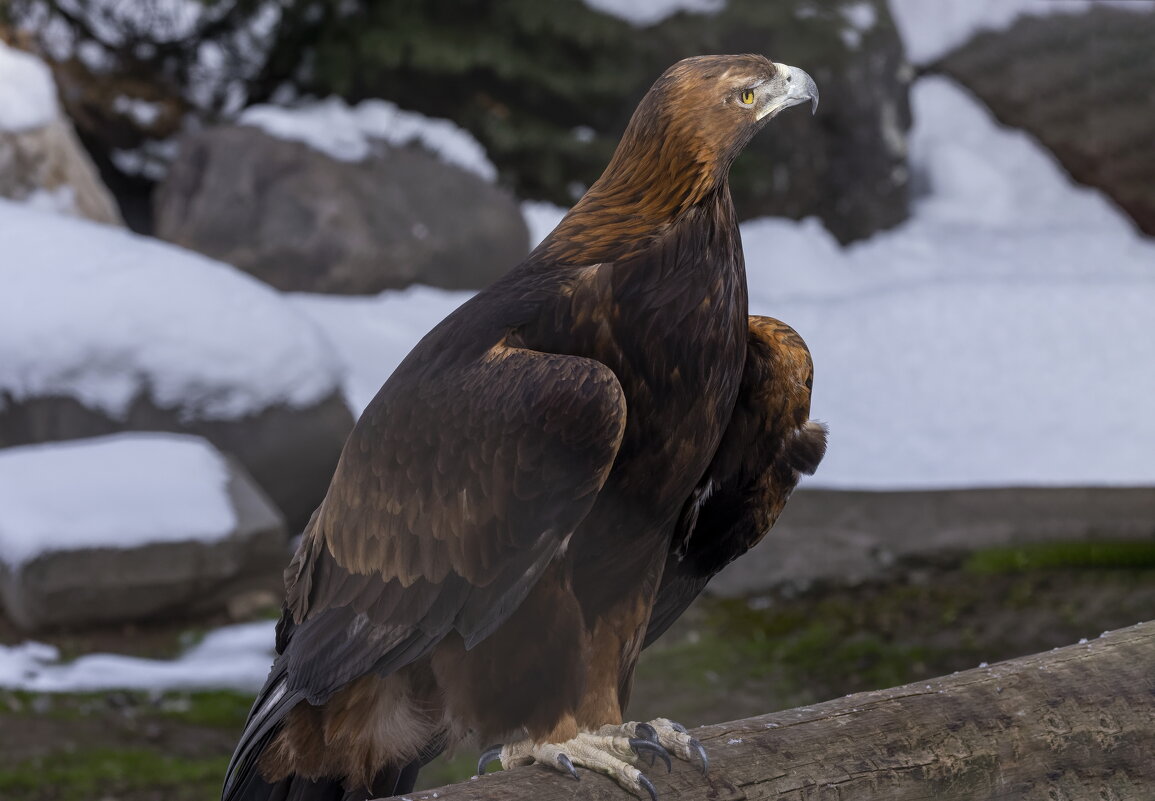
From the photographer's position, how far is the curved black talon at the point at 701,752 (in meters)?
2.07

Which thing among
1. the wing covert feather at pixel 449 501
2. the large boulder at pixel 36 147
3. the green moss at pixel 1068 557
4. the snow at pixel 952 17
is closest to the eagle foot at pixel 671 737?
the wing covert feather at pixel 449 501

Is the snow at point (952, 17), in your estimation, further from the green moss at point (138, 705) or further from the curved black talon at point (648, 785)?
the curved black talon at point (648, 785)

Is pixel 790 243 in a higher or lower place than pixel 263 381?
lower

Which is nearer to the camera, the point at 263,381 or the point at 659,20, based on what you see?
the point at 263,381

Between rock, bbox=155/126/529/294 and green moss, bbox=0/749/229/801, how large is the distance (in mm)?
3727

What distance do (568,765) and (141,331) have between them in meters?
4.15

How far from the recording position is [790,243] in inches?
353

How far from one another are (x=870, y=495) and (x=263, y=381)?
2619 millimetres

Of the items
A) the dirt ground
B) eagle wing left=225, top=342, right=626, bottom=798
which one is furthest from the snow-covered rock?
eagle wing left=225, top=342, right=626, bottom=798

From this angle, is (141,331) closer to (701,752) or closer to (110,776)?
(110,776)

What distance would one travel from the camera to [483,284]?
25.5 feet

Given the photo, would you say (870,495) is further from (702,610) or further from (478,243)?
(478,243)

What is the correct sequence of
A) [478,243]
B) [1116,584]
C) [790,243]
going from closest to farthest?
[1116,584]
[478,243]
[790,243]

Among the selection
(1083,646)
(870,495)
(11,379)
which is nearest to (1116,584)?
(870,495)
